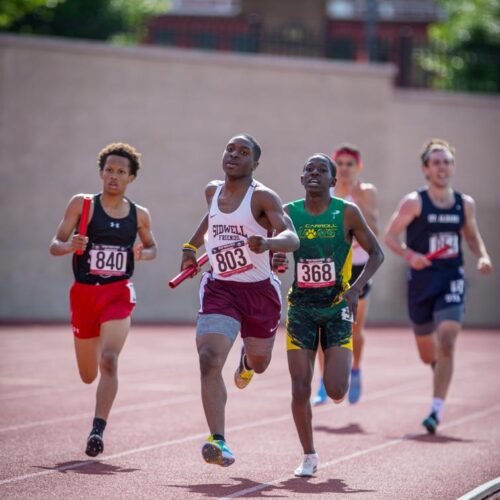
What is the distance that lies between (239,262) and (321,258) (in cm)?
62

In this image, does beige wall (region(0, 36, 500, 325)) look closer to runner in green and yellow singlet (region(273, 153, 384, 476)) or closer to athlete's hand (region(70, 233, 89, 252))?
athlete's hand (region(70, 233, 89, 252))

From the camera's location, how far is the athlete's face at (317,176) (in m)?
8.12

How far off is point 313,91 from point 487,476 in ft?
70.1

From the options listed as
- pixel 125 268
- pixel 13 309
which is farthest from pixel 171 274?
pixel 125 268

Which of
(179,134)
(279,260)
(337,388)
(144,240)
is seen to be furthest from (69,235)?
(179,134)

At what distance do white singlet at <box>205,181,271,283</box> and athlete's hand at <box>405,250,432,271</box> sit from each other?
297 cm

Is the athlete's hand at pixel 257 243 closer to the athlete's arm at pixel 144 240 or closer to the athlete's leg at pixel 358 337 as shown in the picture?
the athlete's arm at pixel 144 240

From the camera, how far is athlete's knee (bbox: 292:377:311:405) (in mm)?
7840

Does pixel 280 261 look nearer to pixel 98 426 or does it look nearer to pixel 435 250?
pixel 98 426

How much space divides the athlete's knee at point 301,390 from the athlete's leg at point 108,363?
136 centimetres

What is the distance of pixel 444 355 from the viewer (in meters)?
10.6

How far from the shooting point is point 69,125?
2669 centimetres

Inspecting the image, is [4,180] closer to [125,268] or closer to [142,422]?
[142,422]

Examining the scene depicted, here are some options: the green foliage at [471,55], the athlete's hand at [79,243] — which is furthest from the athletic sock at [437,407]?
the green foliage at [471,55]
